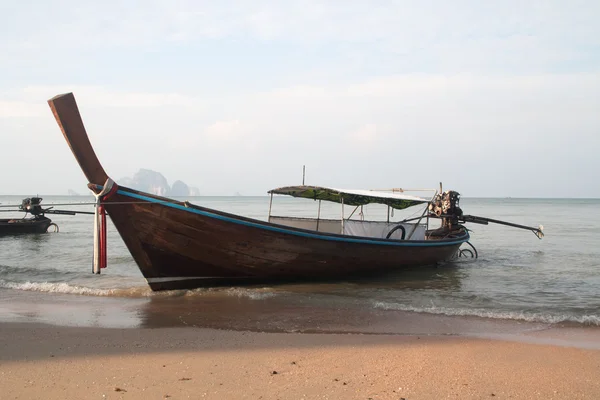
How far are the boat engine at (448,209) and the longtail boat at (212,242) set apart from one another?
425 cm

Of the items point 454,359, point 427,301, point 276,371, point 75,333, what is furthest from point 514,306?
point 75,333

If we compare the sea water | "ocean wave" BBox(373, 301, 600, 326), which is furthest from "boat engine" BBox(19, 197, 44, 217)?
"ocean wave" BBox(373, 301, 600, 326)

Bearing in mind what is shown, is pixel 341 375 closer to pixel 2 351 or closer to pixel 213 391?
pixel 213 391

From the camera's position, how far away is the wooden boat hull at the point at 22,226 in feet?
72.4

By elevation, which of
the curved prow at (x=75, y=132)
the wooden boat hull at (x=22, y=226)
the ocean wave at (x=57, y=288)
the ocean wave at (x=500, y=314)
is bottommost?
the wooden boat hull at (x=22, y=226)

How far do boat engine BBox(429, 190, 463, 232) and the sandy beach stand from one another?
9.83 m

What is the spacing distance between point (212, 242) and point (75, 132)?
3.05 meters

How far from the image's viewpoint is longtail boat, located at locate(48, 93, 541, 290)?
793 cm

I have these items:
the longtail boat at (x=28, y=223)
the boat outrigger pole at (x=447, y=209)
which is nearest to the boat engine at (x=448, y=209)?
the boat outrigger pole at (x=447, y=209)

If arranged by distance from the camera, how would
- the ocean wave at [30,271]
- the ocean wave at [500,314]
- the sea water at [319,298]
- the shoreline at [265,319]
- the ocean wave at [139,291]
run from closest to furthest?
the shoreline at [265,319] → the sea water at [319,298] → the ocean wave at [500,314] → the ocean wave at [139,291] → the ocean wave at [30,271]

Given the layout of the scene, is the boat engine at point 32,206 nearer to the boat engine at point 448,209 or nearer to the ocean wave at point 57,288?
the ocean wave at point 57,288

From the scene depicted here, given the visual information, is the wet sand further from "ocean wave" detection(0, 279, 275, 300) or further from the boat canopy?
the boat canopy

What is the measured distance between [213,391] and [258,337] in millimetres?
1991

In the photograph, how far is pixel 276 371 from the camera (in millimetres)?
4848
